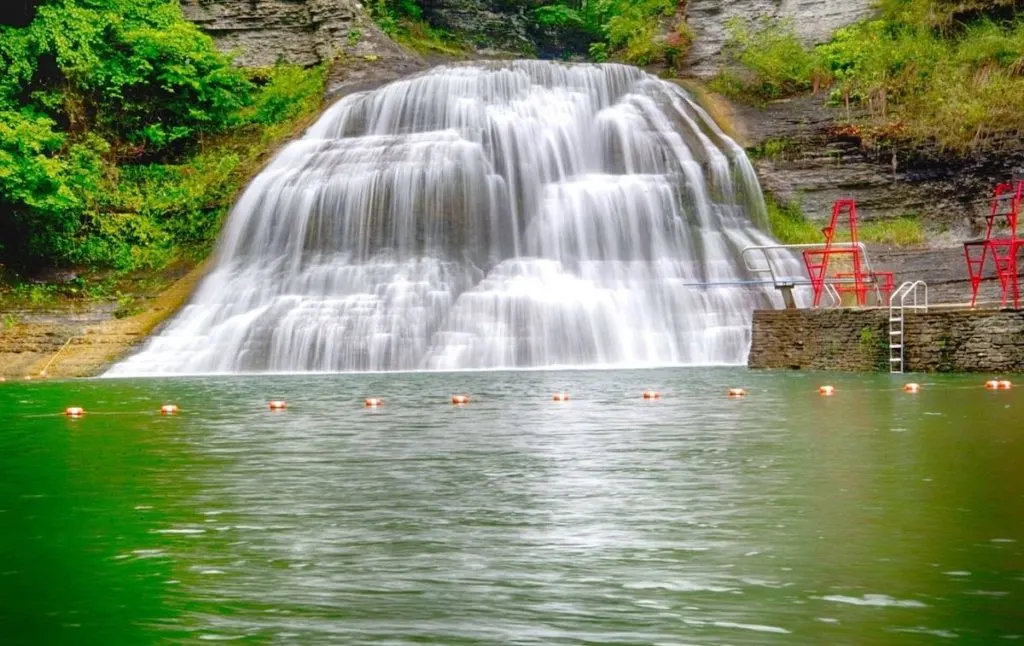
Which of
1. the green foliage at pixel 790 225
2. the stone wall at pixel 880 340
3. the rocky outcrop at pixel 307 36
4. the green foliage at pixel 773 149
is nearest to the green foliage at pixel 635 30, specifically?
the rocky outcrop at pixel 307 36

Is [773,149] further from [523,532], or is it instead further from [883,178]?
[523,532]

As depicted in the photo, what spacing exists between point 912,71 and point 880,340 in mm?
16554

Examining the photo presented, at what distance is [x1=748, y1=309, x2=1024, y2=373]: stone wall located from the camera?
20.9 meters

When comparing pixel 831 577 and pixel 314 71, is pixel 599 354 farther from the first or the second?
pixel 831 577

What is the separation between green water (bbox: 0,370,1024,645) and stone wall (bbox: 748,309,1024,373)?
8549 millimetres

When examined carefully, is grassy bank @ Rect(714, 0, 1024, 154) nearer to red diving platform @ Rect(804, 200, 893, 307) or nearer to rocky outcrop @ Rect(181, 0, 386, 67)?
red diving platform @ Rect(804, 200, 893, 307)

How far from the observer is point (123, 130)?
39.2 m

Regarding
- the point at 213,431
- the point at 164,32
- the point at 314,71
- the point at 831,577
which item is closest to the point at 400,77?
the point at 314,71

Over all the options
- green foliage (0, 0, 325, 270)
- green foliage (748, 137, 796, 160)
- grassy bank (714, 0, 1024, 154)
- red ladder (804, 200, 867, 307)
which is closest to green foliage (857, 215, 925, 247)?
red ladder (804, 200, 867, 307)

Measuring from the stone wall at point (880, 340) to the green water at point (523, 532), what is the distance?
28.0 feet

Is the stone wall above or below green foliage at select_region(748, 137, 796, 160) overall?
below

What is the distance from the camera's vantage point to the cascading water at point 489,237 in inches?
1113

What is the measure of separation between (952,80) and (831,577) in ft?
108

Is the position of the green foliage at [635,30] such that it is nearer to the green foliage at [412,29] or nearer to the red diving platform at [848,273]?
the green foliage at [412,29]
